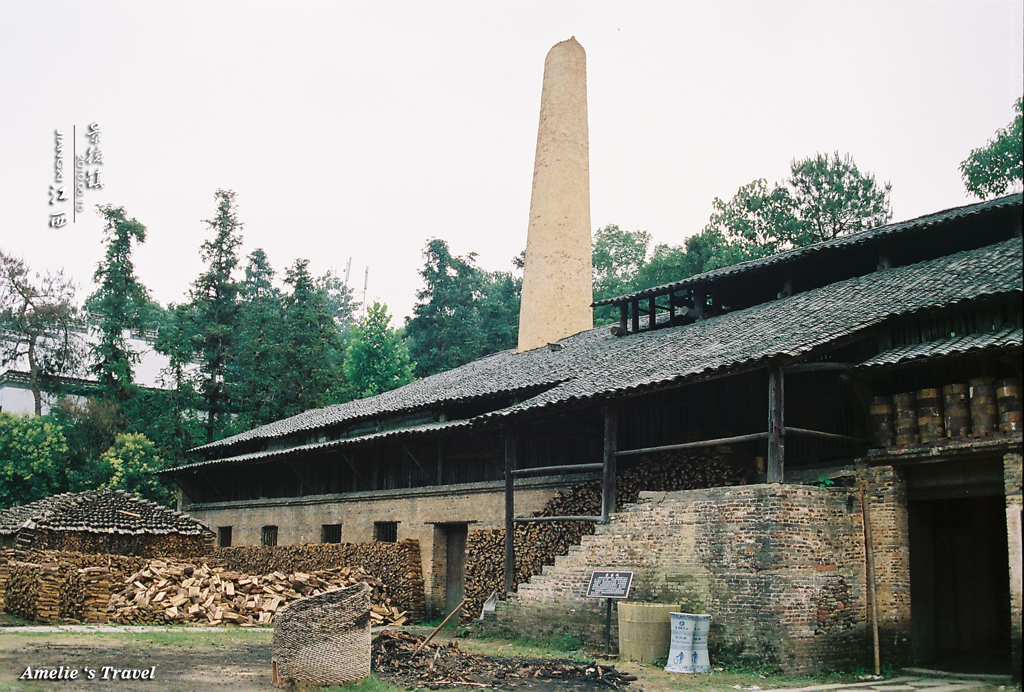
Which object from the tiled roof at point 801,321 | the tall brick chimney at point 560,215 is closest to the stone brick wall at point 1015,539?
the tiled roof at point 801,321

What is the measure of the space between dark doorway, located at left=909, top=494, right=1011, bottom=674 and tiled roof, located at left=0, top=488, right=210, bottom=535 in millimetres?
21006

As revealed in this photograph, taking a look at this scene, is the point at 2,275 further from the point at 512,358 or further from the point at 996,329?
the point at 996,329

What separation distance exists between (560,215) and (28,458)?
2471 centimetres

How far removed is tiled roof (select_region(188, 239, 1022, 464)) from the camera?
47.3 feet

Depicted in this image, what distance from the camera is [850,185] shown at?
46.9 m

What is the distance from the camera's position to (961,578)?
15391mm

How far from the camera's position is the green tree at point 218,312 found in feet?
151

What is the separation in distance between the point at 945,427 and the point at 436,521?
12981 millimetres

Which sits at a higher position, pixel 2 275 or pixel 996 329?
pixel 2 275

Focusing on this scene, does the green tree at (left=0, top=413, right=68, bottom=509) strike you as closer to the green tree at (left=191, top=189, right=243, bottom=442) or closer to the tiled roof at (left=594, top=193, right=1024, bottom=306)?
the green tree at (left=191, top=189, right=243, bottom=442)

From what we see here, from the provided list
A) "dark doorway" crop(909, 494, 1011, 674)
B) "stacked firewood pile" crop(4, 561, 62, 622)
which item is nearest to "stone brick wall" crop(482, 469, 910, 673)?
"dark doorway" crop(909, 494, 1011, 674)

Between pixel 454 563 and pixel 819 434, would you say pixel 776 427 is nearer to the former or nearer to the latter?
pixel 819 434

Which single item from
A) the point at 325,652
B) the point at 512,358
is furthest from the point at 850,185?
the point at 325,652

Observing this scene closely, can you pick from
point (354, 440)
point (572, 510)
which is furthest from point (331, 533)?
point (572, 510)
